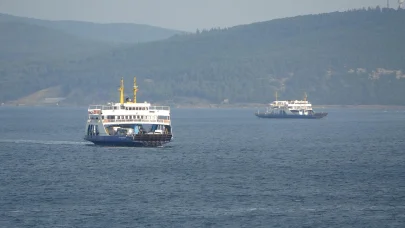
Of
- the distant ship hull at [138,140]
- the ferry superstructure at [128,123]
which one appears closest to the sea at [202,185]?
the distant ship hull at [138,140]

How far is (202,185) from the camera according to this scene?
80500 mm

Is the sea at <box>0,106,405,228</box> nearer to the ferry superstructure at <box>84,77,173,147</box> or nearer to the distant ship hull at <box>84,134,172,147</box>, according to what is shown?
the distant ship hull at <box>84,134,172,147</box>

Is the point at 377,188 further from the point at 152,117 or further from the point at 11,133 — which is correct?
the point at 11,133

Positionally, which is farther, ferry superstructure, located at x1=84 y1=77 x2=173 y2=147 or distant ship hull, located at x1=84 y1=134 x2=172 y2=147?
ferry superstructure, located at x1=84 y1=77 x2=173 y2=147

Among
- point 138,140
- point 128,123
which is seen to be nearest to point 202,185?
point 138,140

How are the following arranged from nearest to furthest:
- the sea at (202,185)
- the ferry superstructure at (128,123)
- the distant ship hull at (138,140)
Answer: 1. the sea at (202,185)
2. the distant ship hull at (138,140)
3. the ferry superstructure at (128,123)

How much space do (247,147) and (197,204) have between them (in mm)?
54214

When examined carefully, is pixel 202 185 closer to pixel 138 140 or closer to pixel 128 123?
pixel 138 140

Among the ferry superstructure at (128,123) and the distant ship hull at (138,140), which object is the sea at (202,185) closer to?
the distant ship hull at (138,140)

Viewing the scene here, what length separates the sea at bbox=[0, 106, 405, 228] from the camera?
65.4m

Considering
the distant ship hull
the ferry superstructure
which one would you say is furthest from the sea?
the ferry superstructure

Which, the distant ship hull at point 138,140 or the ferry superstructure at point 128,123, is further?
the ferry superstructure at point 128,123

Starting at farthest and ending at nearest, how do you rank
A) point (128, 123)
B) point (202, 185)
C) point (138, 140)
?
point (128, 123), point (138, 140), point (202, 185)

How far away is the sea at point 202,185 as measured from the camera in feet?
214
